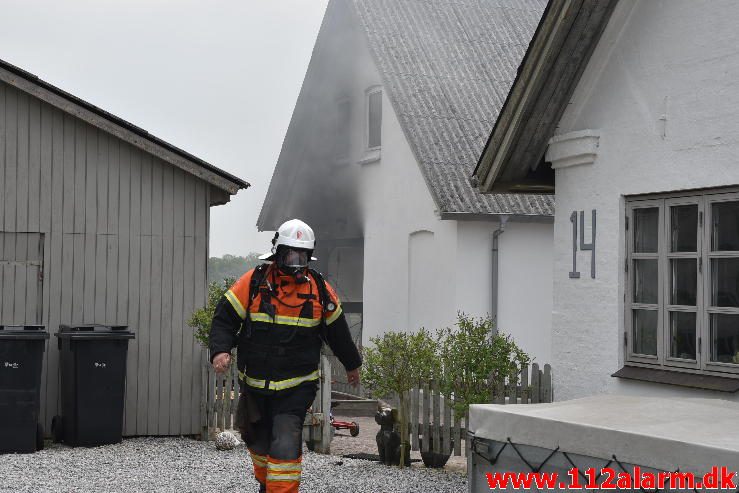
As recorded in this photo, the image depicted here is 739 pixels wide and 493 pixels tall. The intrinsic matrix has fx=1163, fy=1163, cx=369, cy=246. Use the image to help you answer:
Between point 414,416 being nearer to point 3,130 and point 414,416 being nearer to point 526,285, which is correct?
point 3,130

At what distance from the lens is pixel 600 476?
19.5 feet

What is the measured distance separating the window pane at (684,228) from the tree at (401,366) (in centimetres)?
309

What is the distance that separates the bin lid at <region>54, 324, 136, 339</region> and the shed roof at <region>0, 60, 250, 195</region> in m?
1.92

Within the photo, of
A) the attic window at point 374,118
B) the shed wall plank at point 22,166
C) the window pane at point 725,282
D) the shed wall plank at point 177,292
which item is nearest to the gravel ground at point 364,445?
the shed wall plank at point 177,292

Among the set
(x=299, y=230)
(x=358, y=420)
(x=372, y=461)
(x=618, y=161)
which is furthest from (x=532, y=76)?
(x=358, y=420)

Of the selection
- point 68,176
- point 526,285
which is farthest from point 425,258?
point 68,176

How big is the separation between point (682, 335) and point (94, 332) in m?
6.20

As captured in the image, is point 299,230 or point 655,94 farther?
point 655,94

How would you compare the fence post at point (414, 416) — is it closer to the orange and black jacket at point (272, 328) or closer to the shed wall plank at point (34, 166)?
the orange and black jacket at point (272, 328)

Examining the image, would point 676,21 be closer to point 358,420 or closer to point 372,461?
point 372,461

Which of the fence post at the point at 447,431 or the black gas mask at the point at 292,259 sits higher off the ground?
the black gas mask at the point at 292,259

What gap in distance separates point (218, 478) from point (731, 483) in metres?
5.92

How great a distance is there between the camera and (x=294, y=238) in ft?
25.1

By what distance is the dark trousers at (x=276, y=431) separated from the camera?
7.40 metres
